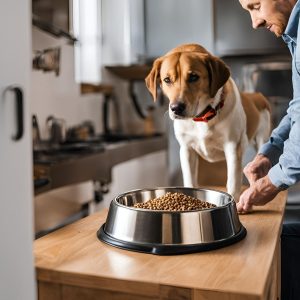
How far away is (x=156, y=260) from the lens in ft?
2.48

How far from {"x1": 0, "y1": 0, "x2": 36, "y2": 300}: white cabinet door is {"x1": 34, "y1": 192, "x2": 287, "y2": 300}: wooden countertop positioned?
71 mm

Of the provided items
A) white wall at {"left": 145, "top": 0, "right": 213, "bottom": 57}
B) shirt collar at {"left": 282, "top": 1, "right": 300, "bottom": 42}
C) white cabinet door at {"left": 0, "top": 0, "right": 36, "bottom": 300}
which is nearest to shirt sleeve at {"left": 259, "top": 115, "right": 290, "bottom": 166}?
shirt collar at {"left": 282, "top": 1, "right": 300, "bottom": 42}

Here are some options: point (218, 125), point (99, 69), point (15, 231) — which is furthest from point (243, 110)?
point (99, 69)

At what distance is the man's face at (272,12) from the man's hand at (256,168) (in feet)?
0.99

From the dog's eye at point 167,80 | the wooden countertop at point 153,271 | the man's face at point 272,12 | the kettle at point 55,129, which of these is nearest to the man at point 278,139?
the man's face at point 272,12

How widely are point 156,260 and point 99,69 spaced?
2.83 metres

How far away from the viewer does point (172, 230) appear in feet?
2.56

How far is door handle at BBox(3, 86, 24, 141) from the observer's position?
2.17 ft

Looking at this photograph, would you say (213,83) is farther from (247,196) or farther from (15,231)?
(15,231)

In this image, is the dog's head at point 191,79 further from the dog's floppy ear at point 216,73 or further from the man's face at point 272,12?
the man's face at point 272,12

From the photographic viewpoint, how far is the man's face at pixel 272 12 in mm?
905

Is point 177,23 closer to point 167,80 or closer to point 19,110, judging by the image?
point 167,80

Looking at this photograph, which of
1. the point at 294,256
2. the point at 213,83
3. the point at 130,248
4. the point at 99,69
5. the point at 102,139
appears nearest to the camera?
the point at 130,248

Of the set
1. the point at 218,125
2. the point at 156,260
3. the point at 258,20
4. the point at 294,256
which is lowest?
the point at 294,256
